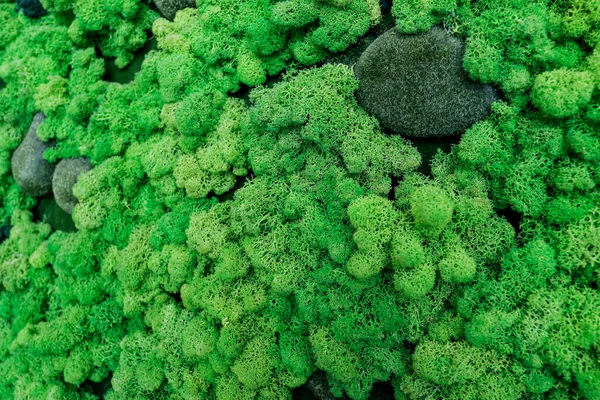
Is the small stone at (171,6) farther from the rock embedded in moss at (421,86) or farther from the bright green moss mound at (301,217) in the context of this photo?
the rock embedded in moss at (421,86)

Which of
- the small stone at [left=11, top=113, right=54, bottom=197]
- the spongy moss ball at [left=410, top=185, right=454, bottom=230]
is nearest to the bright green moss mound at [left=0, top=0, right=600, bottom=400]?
the spongy moss ball at [left=410, top=185, right=454, bottom=230]

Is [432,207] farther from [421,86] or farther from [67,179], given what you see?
[67,179]

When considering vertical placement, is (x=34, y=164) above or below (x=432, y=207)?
below

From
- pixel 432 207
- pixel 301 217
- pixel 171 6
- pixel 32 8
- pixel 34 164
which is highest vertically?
pixel 171 6

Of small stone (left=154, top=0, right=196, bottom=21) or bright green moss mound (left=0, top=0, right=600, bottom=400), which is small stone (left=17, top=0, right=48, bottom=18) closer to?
bright green moss mound (left=0, top=0, right=600, bottom=400)

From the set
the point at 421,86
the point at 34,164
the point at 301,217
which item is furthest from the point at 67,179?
the point at 421,86

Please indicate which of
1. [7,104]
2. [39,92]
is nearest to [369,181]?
[39,92]
